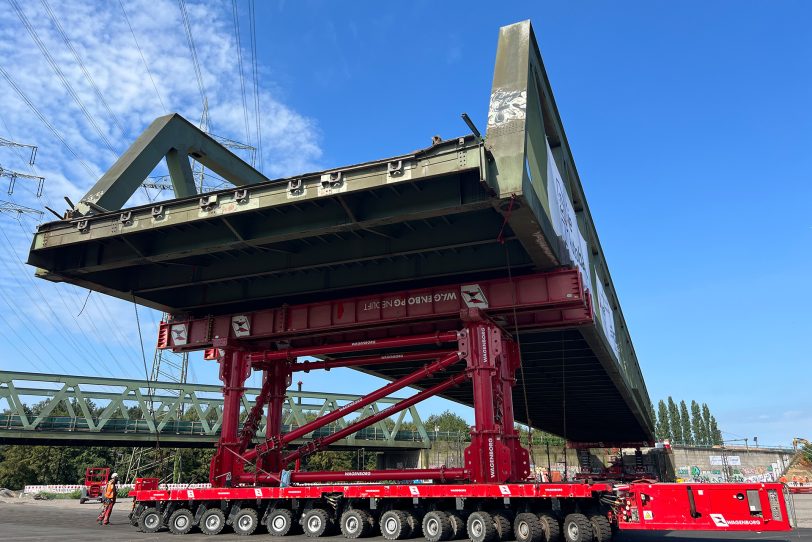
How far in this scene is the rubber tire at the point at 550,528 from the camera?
1279cm

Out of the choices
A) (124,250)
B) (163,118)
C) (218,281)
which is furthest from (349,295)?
(163,118)

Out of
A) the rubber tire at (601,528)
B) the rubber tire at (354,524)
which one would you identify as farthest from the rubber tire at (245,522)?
the rubber tire at (601,528)

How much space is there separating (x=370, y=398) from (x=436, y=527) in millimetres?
5482

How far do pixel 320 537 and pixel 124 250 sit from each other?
10294 millimetres

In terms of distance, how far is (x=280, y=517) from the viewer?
15.9 m

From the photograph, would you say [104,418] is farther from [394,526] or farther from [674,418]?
[674,418]

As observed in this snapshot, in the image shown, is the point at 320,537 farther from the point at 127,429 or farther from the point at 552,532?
the point at 127,429

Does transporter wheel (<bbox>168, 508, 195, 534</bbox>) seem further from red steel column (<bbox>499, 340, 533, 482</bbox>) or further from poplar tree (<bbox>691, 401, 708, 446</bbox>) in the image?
poplar tree (<bbox>691, 401, 708, 446</bbox>)

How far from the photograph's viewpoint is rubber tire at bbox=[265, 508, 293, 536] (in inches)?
623

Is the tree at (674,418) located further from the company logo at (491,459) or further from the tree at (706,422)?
the company logo at (491,459)

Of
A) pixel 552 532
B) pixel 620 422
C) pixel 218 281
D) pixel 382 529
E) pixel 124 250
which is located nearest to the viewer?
pixel 552 532

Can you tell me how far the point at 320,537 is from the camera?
599 inches

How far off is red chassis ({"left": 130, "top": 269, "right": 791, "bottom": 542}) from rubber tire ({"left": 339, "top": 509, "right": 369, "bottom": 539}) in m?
0.03

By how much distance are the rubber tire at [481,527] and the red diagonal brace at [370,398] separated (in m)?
4.71
